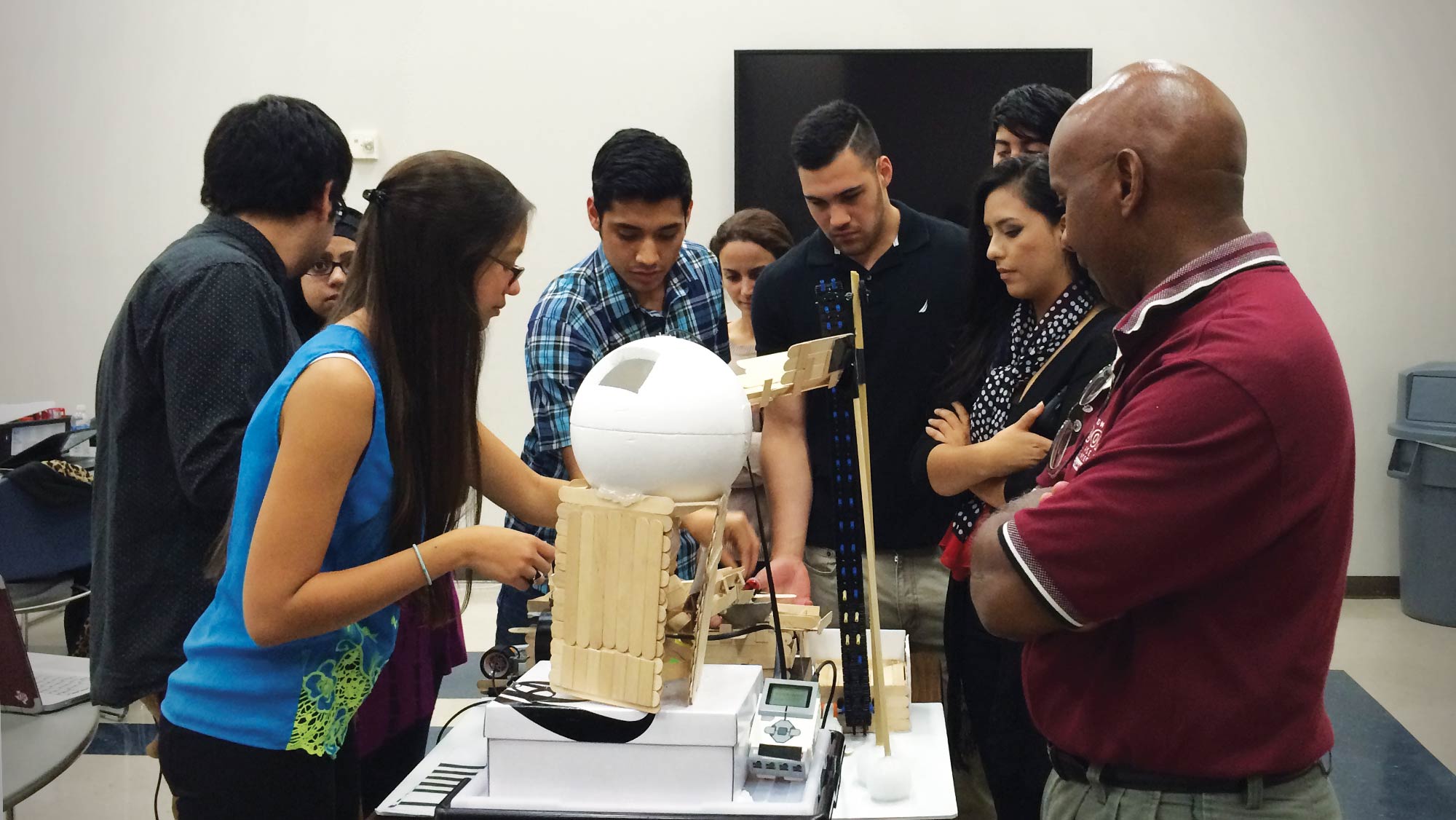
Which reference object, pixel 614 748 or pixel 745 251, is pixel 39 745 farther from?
pixel 745 251

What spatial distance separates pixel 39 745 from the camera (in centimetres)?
213

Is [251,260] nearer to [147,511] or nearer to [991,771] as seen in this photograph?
[147,511]

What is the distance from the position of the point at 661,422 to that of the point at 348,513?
402 mm

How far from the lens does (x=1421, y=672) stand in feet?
13.0

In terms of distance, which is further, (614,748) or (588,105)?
(588,105)

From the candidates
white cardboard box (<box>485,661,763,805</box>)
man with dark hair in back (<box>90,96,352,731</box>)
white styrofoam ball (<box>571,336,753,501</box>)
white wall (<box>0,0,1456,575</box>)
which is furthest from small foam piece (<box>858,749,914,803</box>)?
white wall (<box>0,0,1456,575</box>)

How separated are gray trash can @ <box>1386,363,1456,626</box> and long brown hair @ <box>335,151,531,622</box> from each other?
4.19 metres

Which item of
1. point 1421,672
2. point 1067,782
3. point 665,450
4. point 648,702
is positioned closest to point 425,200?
point 665,450

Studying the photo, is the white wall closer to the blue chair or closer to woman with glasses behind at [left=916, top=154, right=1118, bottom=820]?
the blue chair

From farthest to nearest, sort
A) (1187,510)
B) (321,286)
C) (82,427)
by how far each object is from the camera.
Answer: (82,427) < (321,286) < (1187,510)

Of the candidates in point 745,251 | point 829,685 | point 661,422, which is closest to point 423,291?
point 661,422

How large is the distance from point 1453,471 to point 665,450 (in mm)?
4222

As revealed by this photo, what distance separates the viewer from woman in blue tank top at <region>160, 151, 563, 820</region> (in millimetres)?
1295

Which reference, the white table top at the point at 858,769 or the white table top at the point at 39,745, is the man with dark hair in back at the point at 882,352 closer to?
the white table top at the point at 858,769
